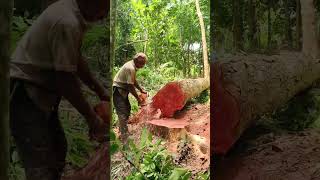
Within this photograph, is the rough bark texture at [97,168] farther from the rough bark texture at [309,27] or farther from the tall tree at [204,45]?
the tall tree at [204,45]

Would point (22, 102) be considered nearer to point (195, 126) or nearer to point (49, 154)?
point (49, 154)

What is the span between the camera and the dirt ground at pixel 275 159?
3816mm

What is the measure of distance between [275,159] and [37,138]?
1955 mm

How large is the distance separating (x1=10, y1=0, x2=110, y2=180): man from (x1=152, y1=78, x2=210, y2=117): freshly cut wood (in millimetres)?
4408

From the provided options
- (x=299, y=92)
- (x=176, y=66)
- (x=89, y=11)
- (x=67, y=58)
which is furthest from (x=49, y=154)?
(x=176, y=66)

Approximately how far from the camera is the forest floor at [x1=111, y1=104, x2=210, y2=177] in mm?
7496

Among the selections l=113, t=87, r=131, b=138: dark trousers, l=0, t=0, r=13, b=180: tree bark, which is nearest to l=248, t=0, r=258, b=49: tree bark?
l=0, t=0, r=13, b=180: tree bark

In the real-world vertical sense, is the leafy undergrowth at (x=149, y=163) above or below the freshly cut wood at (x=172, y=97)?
below

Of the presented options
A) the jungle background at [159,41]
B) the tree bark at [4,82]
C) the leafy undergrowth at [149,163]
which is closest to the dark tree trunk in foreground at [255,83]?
the tree bark at [4,82]

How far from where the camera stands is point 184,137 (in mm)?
7797

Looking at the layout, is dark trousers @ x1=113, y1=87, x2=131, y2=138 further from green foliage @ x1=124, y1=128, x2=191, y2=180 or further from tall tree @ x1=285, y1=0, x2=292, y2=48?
tall tree @ x1=285, y1=0, x2=292, y2=48

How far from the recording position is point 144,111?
855 centimetres

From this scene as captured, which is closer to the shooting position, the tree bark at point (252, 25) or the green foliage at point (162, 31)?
the tree bark at point (252, 25)

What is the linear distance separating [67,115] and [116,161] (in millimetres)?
3856
